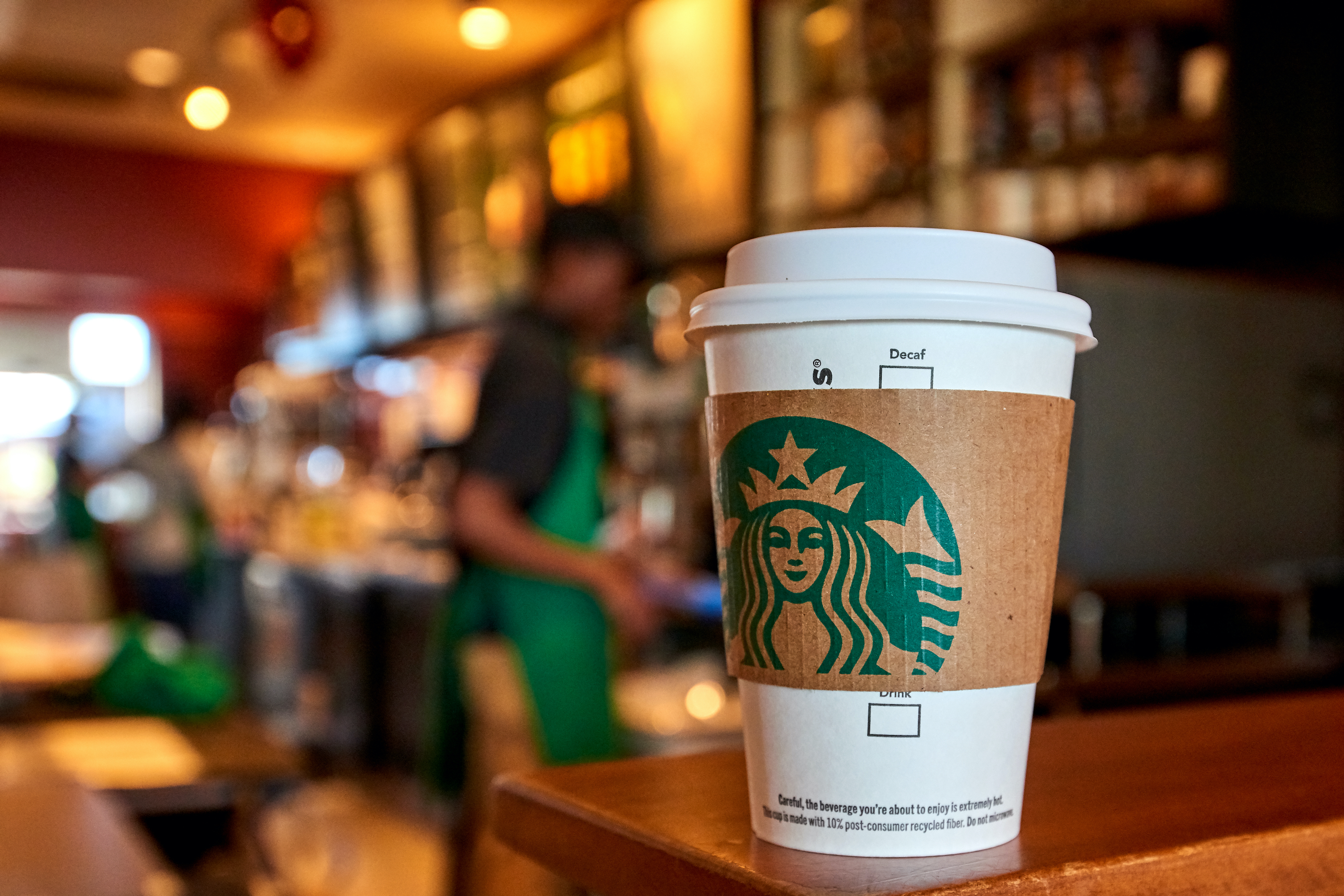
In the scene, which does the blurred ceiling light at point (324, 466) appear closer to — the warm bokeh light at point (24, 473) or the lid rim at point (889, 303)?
the warm bokeh light at point (24, 473)

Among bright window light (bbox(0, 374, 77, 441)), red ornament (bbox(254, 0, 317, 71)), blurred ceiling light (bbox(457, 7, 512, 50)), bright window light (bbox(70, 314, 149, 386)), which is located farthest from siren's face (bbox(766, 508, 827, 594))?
bright window light (bbox(0, 374, 77, 441))

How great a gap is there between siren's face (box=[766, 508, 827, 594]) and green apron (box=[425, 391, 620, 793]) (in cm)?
174

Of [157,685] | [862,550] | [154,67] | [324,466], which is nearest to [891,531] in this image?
[862,550]

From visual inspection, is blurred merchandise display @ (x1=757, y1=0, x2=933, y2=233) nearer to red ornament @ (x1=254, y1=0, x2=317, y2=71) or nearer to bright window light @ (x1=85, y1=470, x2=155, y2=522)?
red ornament @ (x1=254, y1=0, x2=317, y2=71)

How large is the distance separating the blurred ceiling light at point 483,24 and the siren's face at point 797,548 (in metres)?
4.55

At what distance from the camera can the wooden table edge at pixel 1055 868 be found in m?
0.52

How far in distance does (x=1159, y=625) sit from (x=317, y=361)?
7021 mm

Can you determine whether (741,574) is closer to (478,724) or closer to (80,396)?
(478,724)

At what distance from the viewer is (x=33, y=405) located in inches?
440

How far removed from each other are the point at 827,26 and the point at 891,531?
343 cm

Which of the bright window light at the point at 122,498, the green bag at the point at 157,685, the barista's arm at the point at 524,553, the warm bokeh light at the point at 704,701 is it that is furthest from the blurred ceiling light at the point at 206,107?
the warm bokeh light at the point at 704,701

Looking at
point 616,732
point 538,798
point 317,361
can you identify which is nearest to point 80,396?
point 317,361

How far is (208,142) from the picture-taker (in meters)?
8.12

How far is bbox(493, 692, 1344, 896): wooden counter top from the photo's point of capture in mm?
531
